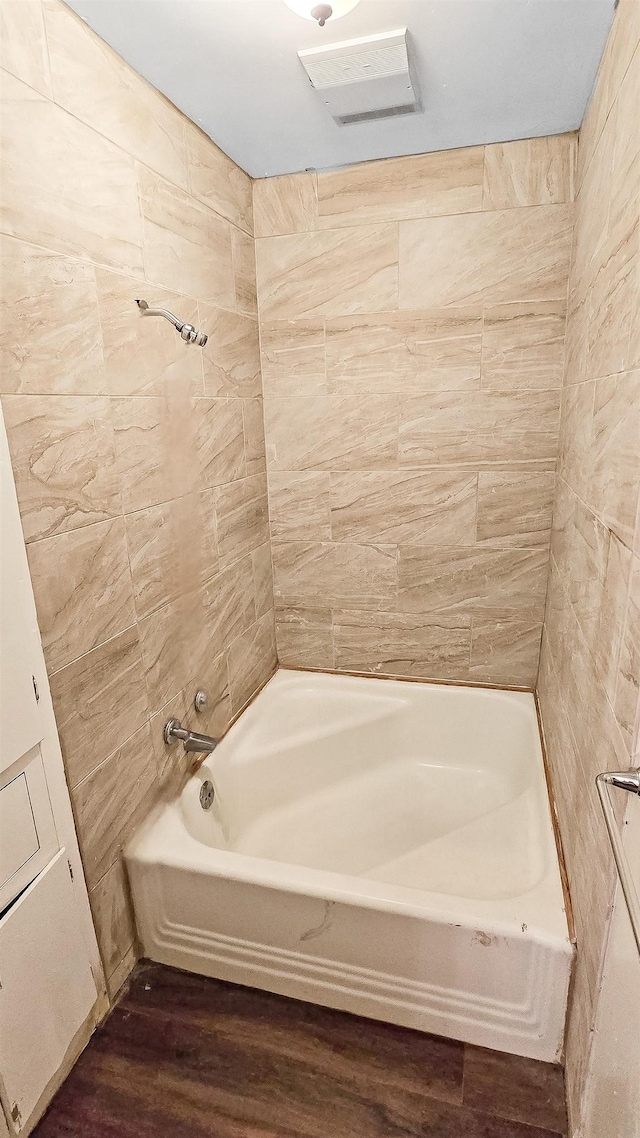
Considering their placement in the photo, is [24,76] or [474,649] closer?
[24,76]

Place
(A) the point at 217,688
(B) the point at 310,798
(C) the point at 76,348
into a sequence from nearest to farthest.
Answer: (C) the point at 76,348 < (A) the point at 217,688 < (B) the point at 310,798

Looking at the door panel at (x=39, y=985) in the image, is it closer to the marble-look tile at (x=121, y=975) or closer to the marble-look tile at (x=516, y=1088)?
the marble-look tile at (x=121, y=975)

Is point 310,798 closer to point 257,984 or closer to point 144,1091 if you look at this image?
point 257,984

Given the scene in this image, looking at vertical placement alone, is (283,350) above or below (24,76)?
below

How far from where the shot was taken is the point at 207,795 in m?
1.71

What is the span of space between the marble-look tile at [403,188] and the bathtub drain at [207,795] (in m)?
1.85

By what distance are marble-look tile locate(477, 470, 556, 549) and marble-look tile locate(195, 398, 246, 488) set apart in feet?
2.77

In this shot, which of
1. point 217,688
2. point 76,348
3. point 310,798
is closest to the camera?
point 76,348

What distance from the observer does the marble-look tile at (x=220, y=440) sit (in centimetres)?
167

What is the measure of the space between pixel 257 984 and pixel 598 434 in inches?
61.8

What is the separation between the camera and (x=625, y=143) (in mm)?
1077

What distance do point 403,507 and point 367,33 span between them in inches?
49.9

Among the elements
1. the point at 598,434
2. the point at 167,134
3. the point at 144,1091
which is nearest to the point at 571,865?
the point at 598,434

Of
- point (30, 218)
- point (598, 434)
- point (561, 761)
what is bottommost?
point (561, 761)
